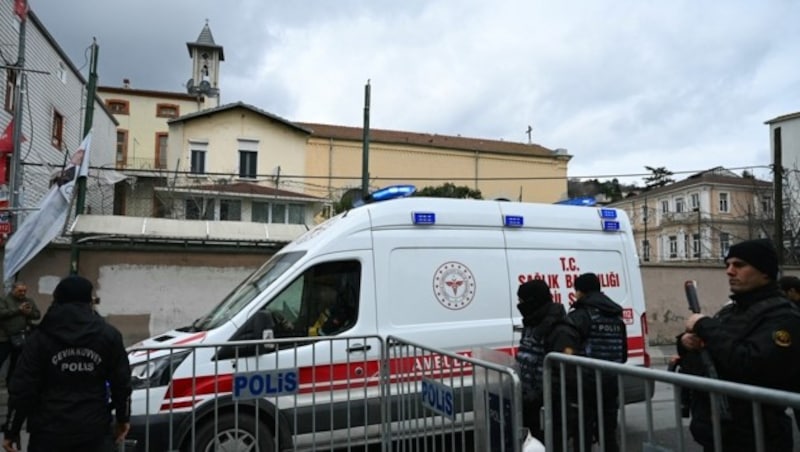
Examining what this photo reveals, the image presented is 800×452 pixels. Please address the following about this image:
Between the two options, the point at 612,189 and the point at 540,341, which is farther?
the point at 612,189

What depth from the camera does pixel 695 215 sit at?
159 feet

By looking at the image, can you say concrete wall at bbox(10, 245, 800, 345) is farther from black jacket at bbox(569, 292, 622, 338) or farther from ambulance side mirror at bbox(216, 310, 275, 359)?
black jacket at bbox(569, 292, 622, 338)

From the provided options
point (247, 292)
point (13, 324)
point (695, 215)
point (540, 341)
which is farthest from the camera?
point (695, 215)

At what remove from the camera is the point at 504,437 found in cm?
275

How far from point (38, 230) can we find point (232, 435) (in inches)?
297

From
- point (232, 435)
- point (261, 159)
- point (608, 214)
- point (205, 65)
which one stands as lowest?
point (232, 435)

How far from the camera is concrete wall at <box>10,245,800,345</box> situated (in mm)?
10250

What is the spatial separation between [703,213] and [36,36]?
48.5 metres

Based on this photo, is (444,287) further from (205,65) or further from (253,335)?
A: (205,65)

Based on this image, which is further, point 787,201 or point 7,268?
point 787,201

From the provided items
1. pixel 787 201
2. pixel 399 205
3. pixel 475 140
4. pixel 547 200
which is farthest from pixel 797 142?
pixel 399 205

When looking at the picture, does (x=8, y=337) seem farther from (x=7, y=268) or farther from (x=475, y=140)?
(x=475, y=140)

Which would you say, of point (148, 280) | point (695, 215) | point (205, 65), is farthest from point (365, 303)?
point (695, 215)

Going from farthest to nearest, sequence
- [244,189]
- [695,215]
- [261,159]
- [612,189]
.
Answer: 1. [612,189]
2. [695,215]
3. [261,159]
4. [244,189]
